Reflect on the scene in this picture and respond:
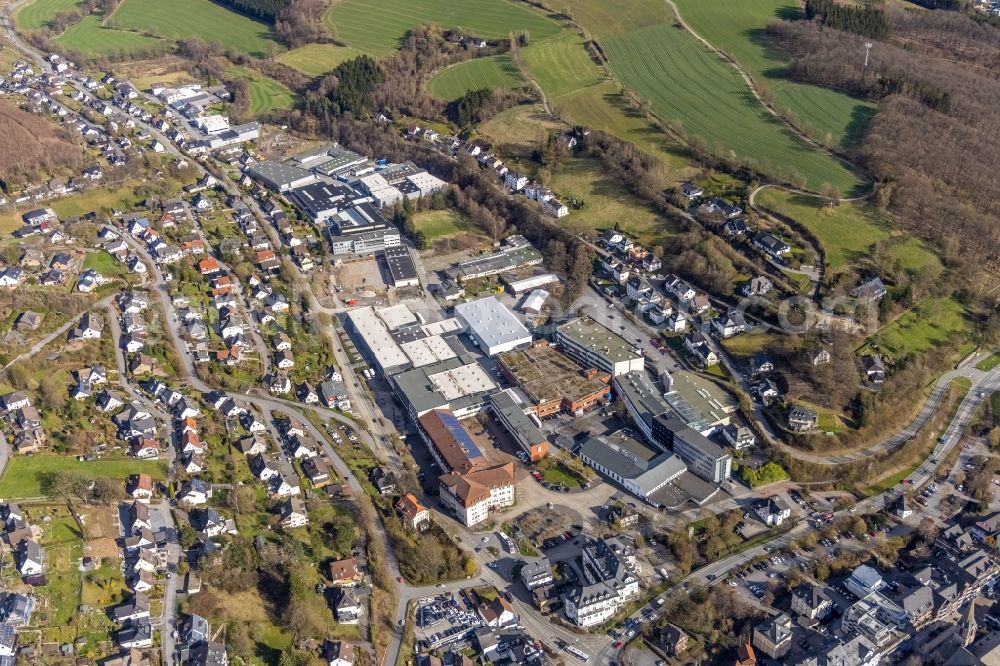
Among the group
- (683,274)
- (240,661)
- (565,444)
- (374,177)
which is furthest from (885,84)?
(240,661)

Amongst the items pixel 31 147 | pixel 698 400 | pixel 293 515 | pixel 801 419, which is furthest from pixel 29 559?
pixel 31 147

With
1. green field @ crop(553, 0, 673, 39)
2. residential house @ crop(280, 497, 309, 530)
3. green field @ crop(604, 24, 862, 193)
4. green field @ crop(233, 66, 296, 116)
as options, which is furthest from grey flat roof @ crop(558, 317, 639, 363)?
green field @ crop(553, 0, 673, 39)

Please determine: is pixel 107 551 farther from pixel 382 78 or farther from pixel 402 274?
pixel 382 78

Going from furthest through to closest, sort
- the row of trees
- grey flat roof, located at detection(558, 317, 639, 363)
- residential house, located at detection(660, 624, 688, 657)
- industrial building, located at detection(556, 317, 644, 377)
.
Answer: the row of trees
grey flat roof, located at detection(558, 317, 639, 363)
industrial building, located at detection(556, 317, 644, 377)
residential house, located at detection(660, 624, 688, 657)

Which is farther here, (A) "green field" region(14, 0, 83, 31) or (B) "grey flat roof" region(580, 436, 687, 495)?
(A) "green field" region(14, 0, 83, 31)

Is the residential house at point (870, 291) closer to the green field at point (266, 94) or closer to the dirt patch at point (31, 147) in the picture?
the green field at point (266, 94)

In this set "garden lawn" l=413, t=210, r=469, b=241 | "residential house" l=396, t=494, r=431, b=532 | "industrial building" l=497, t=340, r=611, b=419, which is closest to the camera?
"residential house" l=396, t=494, r=431, b=532

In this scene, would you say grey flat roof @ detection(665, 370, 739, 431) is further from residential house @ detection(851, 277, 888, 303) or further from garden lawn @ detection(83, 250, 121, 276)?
garden lawn @ detection(83, 250, 121, 276)
